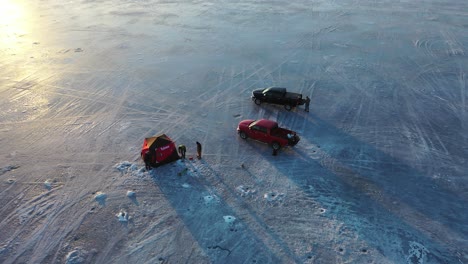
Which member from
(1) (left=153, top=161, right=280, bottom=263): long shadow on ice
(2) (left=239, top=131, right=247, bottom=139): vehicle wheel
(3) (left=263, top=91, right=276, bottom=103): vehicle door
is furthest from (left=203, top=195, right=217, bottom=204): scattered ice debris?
(3) (left=263, top=91, right=276, bottom=103): vehicle door

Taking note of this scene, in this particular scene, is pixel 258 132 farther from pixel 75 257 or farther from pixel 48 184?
pixel 48 184

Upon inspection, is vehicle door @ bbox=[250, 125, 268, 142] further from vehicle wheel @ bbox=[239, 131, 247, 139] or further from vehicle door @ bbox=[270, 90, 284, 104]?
vehicle door @ bbox=[270, 90, 284, 104]

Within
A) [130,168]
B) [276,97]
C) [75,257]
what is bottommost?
[75,257]

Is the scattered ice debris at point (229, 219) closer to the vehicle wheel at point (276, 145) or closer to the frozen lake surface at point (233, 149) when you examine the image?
the frozen lake surface at point (233, 149)

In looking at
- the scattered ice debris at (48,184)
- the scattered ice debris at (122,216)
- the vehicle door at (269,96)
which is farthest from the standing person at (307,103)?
the scattered ice debris at (48,184)

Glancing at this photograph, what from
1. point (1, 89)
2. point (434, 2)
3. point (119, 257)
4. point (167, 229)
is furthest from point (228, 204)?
point (434, 2)

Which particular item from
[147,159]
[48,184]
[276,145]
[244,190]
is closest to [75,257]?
[48,184]
